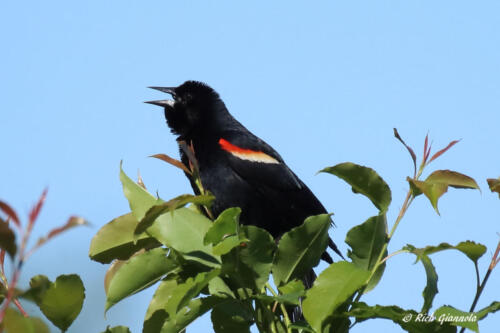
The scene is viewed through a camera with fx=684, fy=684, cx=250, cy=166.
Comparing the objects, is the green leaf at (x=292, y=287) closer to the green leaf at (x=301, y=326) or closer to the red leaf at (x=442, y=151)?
the green leaf at (x=301, y=326)

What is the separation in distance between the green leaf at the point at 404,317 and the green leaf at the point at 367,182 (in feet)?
0.74

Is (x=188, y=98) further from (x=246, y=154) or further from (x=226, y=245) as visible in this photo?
(x=226, y=245)

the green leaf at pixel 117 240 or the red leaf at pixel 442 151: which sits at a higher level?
the red leaf at pixel 442 151

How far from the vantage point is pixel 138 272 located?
1.43 metres

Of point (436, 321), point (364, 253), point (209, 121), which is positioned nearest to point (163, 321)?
point (364, 253)

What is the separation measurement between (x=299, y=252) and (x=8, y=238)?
90 centimetres

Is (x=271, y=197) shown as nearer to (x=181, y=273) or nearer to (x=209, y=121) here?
(x=209, y=121)


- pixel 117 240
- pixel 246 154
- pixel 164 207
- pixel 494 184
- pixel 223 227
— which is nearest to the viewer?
pixel 164 207

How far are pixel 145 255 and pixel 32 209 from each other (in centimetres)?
89

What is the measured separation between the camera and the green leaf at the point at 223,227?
1.30 meters

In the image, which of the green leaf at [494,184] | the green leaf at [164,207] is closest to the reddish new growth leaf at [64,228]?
the green leaf at [164,207]

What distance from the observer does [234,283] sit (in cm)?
145

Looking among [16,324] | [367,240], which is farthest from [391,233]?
[16,324]

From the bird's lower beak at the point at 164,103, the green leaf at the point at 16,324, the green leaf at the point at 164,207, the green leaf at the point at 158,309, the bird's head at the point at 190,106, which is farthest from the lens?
the bird's lower beak at the point at 164,103
